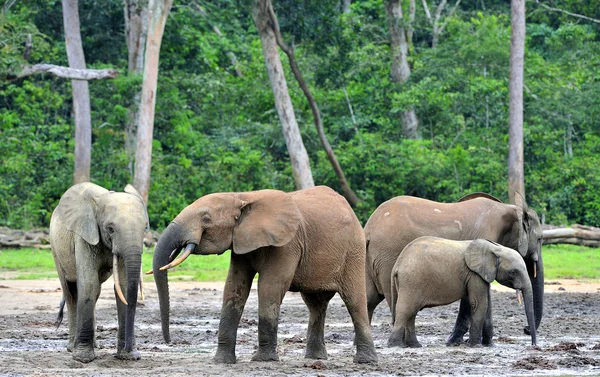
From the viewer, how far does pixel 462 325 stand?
13.1m

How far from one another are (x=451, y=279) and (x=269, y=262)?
3.13 metres

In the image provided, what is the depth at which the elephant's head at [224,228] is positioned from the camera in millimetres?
9797

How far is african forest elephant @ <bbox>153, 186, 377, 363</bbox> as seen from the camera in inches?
393

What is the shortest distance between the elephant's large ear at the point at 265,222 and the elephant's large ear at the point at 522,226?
464cm

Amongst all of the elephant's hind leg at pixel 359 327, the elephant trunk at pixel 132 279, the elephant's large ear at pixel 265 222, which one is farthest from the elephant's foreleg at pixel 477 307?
the elephant trunk at pixel 132 279

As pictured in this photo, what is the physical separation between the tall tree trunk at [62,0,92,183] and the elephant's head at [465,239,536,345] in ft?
59.2

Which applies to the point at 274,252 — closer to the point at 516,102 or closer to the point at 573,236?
the point at 573,236

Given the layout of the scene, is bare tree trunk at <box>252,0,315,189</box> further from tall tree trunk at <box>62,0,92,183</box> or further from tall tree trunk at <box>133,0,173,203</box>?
tall tree trunk at <box>62,0,92,183</box>

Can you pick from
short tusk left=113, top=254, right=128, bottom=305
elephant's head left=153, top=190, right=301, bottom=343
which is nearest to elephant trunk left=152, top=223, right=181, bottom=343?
elephant's head left=153, top=190, right=301, bottom=343

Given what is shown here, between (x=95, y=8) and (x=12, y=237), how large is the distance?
10187 mm

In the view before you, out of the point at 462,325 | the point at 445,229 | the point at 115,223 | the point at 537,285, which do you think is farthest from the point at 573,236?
the point at 115,223

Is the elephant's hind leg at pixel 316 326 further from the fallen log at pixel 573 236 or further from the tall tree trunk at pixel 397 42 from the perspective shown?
the tall tree trunk at pixel 397 42

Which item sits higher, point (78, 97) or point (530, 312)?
point (78, 97)

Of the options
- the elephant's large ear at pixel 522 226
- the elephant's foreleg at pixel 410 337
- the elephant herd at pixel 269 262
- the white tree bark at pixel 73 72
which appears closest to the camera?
the elephant herd at pixel 269 262
